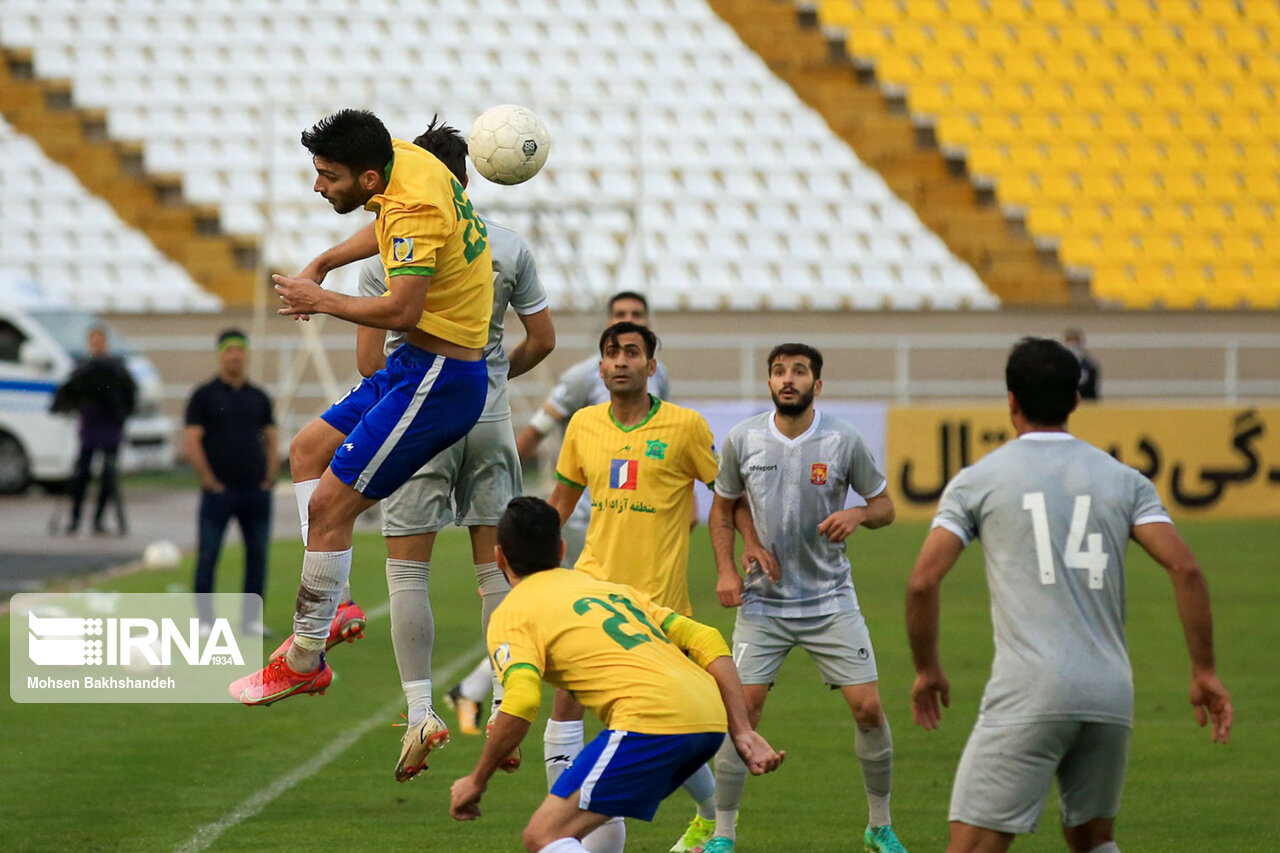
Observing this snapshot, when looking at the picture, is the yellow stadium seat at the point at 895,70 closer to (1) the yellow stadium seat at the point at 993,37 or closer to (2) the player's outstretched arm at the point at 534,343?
(1) the yellow stadium seat at the point at 993,37

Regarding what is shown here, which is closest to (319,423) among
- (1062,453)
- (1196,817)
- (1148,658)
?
(1062,453)

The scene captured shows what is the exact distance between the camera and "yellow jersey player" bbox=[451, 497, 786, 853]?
4.79 m

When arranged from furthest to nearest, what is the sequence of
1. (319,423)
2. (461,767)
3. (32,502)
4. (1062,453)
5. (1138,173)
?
(1138,173)
(32,502)
(461,767)
(319,423)
(1062,453)

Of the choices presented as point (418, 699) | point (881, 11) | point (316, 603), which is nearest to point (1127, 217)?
point (881, 11)

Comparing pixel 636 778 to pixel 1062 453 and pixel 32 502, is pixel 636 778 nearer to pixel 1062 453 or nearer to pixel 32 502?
pixel 1062 453

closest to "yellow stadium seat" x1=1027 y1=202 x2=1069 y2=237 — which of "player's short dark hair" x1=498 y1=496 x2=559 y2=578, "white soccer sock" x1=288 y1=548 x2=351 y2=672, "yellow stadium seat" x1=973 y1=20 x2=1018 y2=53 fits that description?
"yellow stadium seat" x1=973 y1=20 x2=1018 y2=53

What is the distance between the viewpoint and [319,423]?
19.4ft

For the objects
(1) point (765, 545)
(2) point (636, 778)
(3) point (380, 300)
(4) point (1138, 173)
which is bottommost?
(2) point (636, 778)

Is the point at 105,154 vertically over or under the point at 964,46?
under

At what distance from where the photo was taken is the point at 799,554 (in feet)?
21.7

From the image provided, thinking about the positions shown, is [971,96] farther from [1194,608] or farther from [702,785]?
[1194,608]

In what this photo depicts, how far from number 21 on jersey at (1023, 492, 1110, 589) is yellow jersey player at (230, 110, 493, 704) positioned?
2.20 m

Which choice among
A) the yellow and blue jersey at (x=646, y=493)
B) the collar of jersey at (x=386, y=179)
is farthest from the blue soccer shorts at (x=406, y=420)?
the yellow and blue jersey at (x=646, y=493)

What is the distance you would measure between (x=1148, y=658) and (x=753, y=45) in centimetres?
1907
